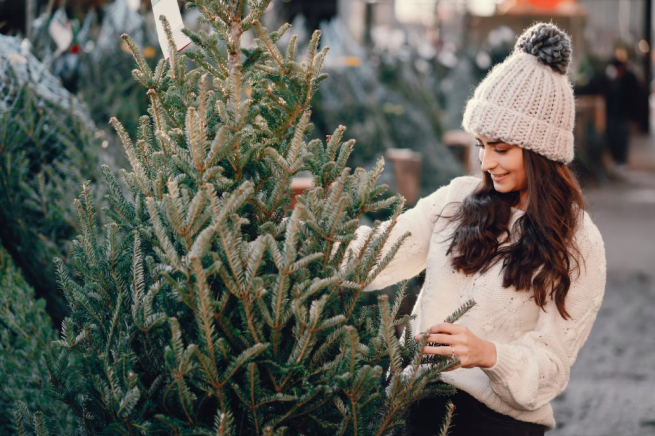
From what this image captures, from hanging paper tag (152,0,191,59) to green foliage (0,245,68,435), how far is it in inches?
40.9

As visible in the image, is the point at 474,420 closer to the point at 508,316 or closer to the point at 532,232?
the point at 508,316

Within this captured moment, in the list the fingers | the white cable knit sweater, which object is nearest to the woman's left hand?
the fingers

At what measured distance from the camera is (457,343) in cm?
181

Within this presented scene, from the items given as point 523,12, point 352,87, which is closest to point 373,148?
point 352,87

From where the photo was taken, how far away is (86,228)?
5.91 feet

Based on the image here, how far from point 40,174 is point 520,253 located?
1655 mm

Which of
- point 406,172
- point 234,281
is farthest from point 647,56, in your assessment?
point 234,281

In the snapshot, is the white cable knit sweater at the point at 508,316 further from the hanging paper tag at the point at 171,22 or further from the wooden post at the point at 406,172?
the wooden post at the point at 406,172

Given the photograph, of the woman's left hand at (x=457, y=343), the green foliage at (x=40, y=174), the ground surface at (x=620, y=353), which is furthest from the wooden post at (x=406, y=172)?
the woman's left hand at (x=457, y=343)

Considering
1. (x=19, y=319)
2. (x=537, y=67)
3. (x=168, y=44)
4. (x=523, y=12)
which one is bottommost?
(x=523, y=12)

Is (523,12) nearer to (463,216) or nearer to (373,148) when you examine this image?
(373,148)

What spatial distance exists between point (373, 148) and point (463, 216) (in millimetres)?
4907

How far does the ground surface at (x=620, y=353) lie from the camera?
4352mm

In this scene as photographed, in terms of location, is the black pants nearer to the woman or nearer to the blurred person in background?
the woman
